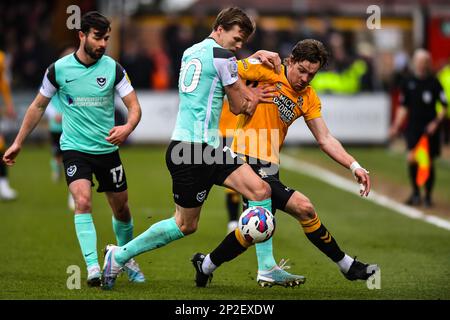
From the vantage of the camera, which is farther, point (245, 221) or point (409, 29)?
point (409, 29)

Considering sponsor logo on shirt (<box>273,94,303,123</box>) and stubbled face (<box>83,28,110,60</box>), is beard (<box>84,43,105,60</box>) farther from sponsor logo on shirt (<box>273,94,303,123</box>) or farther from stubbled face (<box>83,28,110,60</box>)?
sponsor logo on shirt (<box>273,94,303,123</box>)

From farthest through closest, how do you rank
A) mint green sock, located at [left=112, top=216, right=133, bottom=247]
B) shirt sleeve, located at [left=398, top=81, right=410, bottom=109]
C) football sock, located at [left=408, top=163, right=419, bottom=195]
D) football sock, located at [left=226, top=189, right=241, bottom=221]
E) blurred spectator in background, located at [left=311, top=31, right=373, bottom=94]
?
blurred spectator in background, located at [left=311, top=31, right=373, bottom=94] → shirt sleeve, located at [left=398, top=81, right=410, bottom=109] → football sock, located at [left=408, top=163, right=419, bottom=195] → football sock, located at [left=226, top=189, right=241, bottom=221] → mint green sock, located at [left=112, top=216, right=133, bottom=247]

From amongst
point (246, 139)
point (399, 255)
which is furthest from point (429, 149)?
point (246, 139)

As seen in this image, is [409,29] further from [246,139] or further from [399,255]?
[246,139]

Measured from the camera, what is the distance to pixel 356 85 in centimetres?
2725

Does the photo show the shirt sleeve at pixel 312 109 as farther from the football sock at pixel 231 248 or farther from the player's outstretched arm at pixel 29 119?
the player's outstretched arm at pixel 29 119

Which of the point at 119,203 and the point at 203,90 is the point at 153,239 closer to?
the point at 119,203

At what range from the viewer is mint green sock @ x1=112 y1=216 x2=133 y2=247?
9.35 metres

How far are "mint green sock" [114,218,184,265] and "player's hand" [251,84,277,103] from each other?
1251mm

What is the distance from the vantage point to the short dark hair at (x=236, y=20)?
324 inches

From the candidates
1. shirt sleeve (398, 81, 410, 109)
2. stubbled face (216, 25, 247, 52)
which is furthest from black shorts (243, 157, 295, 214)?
shirt sleeve (398, 81, 410, 109)

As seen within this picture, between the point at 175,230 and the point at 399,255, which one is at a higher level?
the point at 175,230

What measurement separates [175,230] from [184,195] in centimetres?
31

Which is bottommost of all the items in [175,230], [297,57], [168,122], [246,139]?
[168,122]
